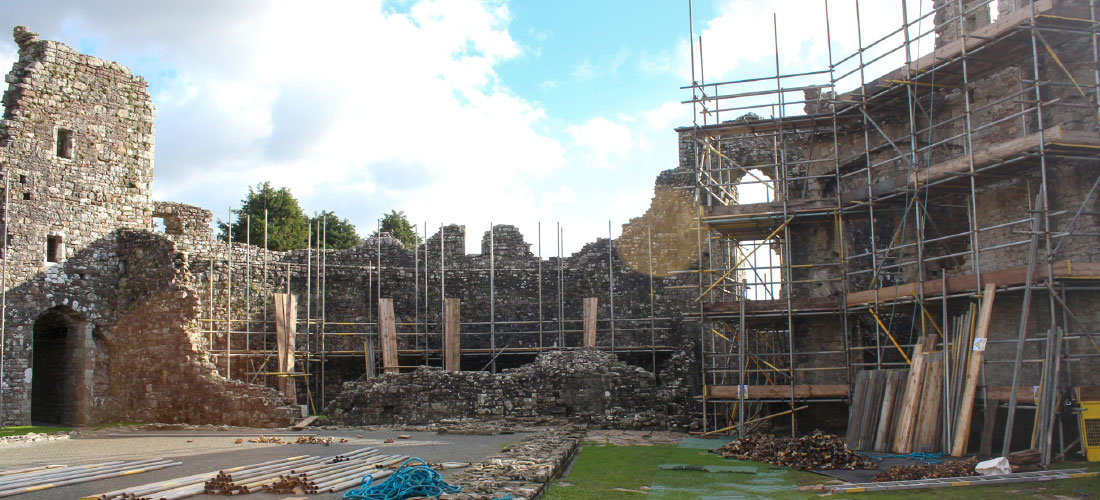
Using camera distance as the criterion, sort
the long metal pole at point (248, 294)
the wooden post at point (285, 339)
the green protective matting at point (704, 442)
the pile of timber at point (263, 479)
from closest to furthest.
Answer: the pile of timber at point (263, 479)
the green protective matting at point (704, 442)
the wooden post at point (285, 339)
the long metal pole at point (248, 294)

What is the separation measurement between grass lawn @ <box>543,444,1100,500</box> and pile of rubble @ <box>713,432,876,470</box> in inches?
11.4

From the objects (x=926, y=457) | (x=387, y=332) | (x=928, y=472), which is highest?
(x=387, y=332)

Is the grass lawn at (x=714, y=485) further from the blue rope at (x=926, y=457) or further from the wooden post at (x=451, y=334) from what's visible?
the wooden post at (x=451, y=334)

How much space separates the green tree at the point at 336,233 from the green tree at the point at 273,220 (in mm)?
1013

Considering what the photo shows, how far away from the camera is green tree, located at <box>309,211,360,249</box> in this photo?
124 ft

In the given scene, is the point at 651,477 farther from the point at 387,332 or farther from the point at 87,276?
the point at 87,276

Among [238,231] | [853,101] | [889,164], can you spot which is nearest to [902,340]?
[889,164]

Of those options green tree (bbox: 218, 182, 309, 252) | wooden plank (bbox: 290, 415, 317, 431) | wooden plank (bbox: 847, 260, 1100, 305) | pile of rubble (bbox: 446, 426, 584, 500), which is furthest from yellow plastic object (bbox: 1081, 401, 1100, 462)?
green tree (bbox: 218, 182, 309, 252)

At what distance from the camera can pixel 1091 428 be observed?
10.6 m

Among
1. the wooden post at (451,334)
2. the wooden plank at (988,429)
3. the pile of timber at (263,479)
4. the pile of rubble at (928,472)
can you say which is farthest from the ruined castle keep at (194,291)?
the pile of rubble at (928,472)

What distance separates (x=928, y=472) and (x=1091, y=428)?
266 cm

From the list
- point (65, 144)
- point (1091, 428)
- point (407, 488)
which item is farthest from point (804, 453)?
point (65, 144)

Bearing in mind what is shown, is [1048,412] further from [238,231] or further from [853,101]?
[238,231]

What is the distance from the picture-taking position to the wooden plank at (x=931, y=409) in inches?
462
